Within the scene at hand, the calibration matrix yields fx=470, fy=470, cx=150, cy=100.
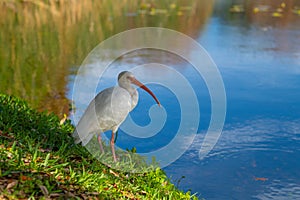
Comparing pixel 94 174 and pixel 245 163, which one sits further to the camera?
pixel 245 163

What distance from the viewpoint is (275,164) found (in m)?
5.78

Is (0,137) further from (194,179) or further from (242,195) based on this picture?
(242,195)

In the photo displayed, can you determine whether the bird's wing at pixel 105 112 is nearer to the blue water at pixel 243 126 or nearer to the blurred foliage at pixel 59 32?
the blue water at pixel 243 126

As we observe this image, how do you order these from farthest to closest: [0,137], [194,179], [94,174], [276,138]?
[276,138] < [194,179] < [0,137] < [94,174]

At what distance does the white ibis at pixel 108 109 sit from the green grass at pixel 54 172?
0.23 metres

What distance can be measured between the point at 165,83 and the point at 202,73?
1117mm

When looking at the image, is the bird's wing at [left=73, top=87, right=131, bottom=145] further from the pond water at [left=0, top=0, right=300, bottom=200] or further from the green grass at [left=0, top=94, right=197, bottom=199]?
the pond water at [left=0, top=0, right=300, bottom=200]

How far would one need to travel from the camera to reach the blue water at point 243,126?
5.32 m

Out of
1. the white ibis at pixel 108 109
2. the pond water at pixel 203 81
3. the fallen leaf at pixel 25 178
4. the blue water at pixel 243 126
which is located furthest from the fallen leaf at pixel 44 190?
the pond water at pixel 203 81

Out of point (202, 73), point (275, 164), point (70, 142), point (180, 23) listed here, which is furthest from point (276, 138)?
point (180, 23)

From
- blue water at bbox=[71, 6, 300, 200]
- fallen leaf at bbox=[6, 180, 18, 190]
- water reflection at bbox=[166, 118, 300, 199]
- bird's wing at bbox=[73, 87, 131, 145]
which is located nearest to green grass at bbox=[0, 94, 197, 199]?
fallen leaf at bbox=[6, 180, 18, 190]

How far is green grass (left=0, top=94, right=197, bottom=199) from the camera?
3.36 m

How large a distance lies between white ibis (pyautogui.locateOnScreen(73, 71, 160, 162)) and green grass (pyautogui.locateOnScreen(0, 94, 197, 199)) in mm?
230

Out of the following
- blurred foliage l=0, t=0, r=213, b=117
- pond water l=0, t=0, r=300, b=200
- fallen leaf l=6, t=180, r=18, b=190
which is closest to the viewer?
fallen leaf l=6, t=180, r=18, b=190
